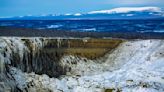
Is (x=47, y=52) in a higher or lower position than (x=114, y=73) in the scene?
higher

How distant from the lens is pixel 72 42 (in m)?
50.2

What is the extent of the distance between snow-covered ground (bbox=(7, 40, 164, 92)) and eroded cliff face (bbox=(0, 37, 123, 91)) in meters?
0.94

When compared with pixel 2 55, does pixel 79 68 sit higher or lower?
lower

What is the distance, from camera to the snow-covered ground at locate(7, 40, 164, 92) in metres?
35.3

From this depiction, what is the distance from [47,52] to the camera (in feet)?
156

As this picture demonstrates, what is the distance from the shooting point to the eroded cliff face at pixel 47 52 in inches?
1599

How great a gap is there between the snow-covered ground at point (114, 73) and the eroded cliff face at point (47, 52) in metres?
0.94

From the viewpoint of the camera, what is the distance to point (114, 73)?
1567 inches

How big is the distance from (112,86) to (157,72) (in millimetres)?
4921

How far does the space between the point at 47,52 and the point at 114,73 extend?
32.9 ft

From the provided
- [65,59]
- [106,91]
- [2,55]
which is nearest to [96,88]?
[106,91]

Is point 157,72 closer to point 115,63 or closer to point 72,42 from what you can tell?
point 115,63

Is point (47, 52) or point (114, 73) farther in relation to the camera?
point (47, 52)

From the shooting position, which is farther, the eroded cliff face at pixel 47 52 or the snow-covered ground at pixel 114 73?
the eroded cliff face at pixel 47 52
